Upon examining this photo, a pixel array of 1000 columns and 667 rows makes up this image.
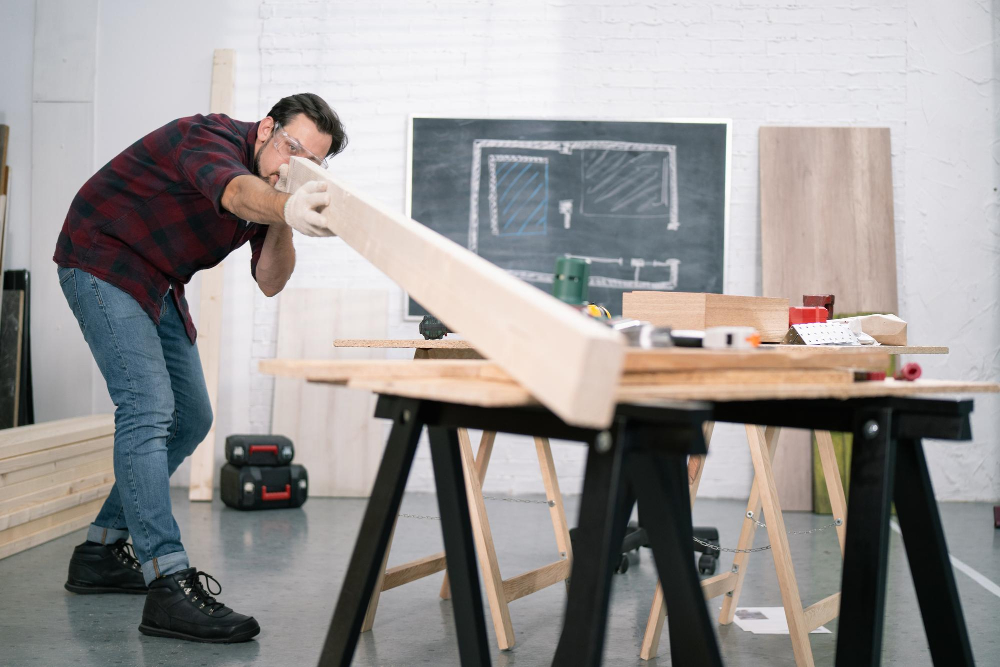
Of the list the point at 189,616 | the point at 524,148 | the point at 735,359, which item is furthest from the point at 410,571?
the point at 524,148

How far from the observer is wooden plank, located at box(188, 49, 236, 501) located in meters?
4.07

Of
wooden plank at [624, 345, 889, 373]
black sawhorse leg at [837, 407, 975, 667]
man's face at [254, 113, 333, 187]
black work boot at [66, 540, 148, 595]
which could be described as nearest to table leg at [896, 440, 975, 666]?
black sawhorse leg at [837, 407, 975, 667]

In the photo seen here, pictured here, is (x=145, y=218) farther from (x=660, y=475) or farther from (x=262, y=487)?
(x=262, y=487)

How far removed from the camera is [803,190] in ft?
14.0

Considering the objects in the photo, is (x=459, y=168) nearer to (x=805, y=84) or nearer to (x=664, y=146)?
(x=664, y=146)

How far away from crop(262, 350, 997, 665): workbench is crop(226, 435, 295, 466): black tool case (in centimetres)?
268

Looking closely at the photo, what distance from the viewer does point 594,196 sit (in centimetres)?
431

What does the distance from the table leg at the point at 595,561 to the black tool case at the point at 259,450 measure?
3.09m

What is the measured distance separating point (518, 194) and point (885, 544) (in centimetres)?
333

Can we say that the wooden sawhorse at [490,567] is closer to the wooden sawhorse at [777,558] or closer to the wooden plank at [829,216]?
the wooden sawhorse at [777,558]

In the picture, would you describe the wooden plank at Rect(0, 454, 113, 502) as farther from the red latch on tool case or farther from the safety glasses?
the safety glasses

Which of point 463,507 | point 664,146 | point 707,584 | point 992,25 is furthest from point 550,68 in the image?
point 463,507

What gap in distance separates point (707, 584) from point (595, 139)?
2.69 meters

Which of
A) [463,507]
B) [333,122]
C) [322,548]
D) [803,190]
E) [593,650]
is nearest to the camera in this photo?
[593,650]
